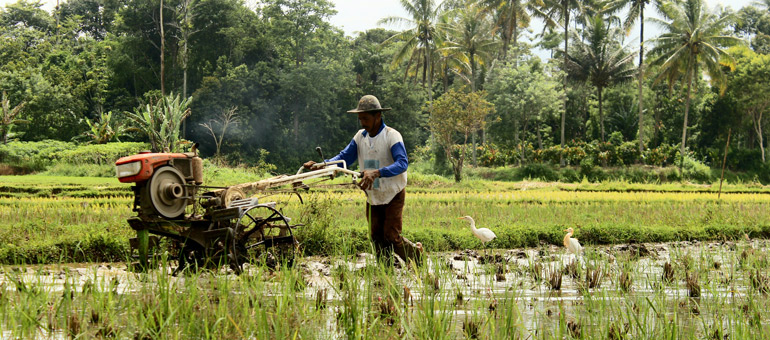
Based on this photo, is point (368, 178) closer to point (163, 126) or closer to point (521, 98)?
point (163, 126)

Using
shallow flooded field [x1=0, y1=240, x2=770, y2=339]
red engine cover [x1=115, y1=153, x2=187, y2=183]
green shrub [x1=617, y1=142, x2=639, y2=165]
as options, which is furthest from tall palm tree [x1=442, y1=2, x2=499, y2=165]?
shallow flooded field [x1=0, y1=240, x2=770, y2=339]

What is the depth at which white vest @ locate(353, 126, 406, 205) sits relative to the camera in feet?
17.3

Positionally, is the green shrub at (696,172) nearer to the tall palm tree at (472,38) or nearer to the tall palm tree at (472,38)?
Result: the tall palm tree at (472,38)

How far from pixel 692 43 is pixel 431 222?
23334mm

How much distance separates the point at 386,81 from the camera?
1516 inches

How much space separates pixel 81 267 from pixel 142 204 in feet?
6.56

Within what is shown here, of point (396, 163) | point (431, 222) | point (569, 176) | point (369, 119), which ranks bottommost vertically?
point (569, 176)

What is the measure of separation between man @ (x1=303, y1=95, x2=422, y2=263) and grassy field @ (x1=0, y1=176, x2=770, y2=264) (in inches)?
17.4

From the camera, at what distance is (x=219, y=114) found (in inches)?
1368

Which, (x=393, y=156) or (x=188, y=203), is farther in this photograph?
Result: (x=393, y=156)

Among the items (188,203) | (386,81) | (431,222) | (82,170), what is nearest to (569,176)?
(386,81)

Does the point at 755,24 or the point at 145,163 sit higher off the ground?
the point at 755,24

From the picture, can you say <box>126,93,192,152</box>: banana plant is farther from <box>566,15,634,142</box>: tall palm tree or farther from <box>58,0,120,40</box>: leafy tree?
<box>58,0,120,40</box>: leafy tree

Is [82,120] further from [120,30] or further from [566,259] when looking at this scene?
Result: [566,259]
